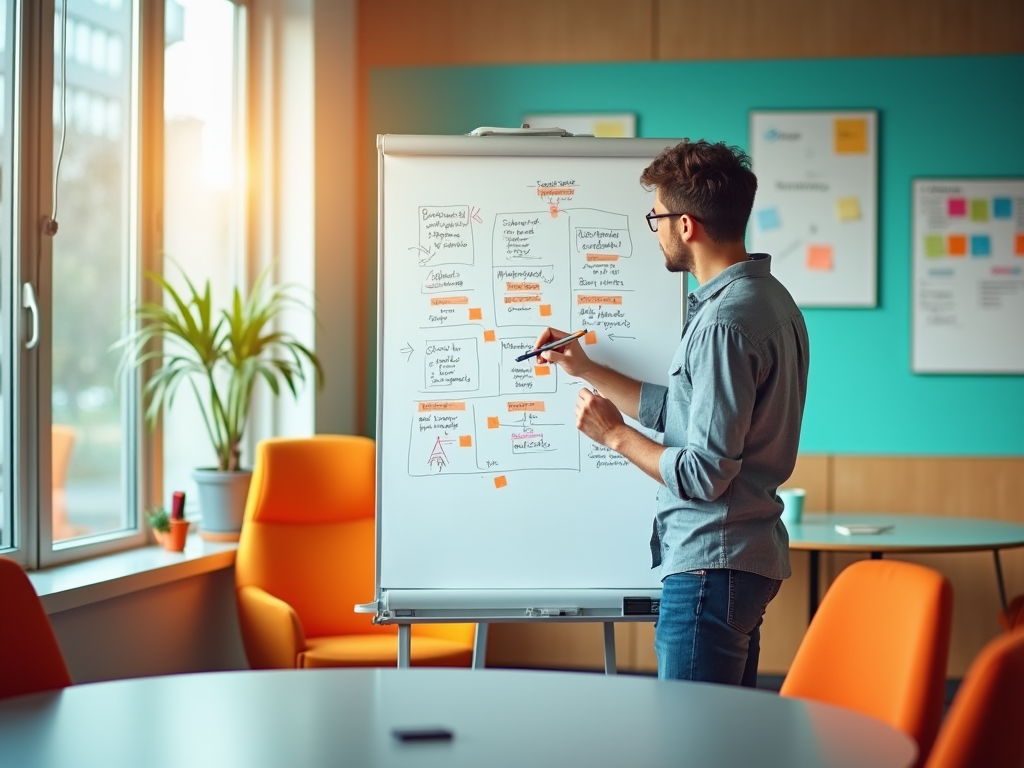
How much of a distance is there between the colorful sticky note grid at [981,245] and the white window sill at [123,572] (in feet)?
10.1

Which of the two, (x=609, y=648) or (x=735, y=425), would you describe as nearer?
(x=735, y=425)

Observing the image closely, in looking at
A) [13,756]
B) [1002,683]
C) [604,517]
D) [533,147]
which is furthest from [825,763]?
[533,147]

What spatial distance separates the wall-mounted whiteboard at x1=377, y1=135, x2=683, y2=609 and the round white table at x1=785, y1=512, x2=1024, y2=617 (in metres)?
0.88

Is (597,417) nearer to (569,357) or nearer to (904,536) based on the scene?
(569,357)

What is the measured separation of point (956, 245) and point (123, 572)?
334cm

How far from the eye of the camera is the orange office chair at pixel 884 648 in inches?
59.7

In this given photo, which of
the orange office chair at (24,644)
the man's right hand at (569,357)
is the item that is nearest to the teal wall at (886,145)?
the man's right hand at (569,357)

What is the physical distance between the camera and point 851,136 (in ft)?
14.2

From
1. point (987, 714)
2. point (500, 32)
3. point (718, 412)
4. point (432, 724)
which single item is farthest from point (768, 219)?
point (987, 714)

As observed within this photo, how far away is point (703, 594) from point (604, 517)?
79cm

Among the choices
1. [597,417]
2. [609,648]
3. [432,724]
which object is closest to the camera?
[432,724]

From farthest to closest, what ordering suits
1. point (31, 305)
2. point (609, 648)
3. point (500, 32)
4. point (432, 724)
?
point (500, 32) < point (31, 305) < point (609, 648) < point (432, 724)

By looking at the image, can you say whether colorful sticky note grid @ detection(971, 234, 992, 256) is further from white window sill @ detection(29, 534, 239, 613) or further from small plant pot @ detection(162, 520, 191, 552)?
small plant pot @ detection(162, 520, 191, 552)

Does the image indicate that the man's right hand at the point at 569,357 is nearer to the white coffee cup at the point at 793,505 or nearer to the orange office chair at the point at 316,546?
the orange office chair at the point at 316,546
